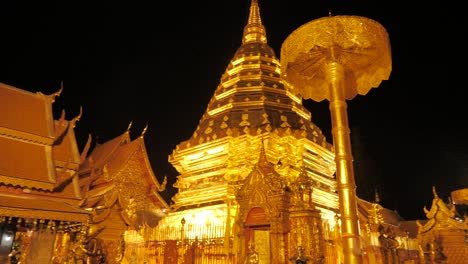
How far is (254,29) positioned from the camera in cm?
2003

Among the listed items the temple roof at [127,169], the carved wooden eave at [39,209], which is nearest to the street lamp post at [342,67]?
the carved wooden eave at [39,209]

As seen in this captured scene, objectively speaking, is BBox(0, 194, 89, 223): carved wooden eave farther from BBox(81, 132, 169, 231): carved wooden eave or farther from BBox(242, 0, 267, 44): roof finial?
BBox(242, 0, 267, 44): roof finial

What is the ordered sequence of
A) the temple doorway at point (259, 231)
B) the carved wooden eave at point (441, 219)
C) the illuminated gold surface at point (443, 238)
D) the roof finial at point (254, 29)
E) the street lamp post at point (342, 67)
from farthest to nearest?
1. the roof finial at point (254, 29)
2. the carved wooden eave at point (441, 219)
3. the illuminated gold surface at point (443, 238)
4. the temple doorway at point (259, 231)
5. the street lamp post at point (342, 67)

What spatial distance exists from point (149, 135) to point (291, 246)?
19321 mm

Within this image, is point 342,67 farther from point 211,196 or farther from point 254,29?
point 254,29

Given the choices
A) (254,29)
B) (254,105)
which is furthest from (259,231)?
(254,29)

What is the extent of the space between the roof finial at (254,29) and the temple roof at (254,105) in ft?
2.89

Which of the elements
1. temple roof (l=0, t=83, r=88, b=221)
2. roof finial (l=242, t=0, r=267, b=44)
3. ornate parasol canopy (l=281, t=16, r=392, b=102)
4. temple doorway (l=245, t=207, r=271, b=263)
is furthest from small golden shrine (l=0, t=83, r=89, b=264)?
roof finial (l=242, t=0, r=267, b=44)

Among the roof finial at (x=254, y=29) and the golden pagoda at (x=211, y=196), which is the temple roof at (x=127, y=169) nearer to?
the golden pagoda at (x=211, y=196)

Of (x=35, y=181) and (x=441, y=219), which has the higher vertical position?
(x=35, y=181)

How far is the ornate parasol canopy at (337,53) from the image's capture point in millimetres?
5703

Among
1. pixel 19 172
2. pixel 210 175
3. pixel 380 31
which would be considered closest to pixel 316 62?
pixel 380 31

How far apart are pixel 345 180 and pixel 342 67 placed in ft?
7.00

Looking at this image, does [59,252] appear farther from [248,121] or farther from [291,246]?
[248,121]
